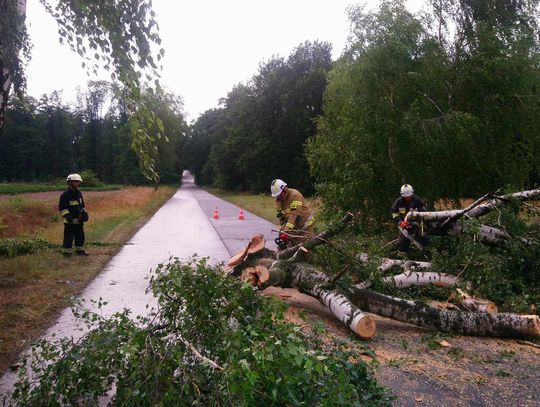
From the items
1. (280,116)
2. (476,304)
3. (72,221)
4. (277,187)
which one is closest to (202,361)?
(476,304)

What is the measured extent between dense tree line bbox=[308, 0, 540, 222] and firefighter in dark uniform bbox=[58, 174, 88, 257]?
6.47 m

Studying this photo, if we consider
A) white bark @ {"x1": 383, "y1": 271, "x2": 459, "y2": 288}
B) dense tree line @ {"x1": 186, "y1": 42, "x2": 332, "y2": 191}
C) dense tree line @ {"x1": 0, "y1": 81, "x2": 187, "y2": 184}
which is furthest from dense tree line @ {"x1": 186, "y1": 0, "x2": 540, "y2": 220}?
dense tree line @ {"x1": 0, "y1": 81, "x2": 187, "y2": 184}

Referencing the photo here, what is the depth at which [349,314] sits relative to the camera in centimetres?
490

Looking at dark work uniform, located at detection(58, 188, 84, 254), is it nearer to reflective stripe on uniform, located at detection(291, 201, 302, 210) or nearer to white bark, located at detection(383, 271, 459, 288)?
reflective stripe on uniform, located at detection(291, 201, 302, 210)

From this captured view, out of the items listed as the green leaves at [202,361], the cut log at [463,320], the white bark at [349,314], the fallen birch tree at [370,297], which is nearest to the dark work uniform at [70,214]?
the fallen birch tree at [370,297]

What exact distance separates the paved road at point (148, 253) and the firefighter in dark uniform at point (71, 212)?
990mm

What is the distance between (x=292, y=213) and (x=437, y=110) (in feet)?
19.4

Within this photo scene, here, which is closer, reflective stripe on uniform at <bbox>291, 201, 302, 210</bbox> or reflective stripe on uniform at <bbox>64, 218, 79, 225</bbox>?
reflective stripe on uniform at <bbox>291, 201, 302, 210</bbox>

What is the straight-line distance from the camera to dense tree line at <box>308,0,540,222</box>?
10.8 meters

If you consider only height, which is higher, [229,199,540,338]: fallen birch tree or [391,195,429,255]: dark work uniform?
[391,195,429,255]: dark work uniform

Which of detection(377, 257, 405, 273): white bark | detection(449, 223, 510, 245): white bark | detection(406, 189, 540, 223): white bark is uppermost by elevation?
detection(406, 189, 540, 223): white bark

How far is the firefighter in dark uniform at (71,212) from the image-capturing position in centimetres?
912

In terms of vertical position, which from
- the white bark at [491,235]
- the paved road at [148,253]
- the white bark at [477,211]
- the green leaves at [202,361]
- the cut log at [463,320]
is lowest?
the paved road at [148,253]

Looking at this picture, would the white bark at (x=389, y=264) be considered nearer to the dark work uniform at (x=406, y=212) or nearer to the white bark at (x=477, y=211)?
the dark work uniform at (x=406, y=212)
